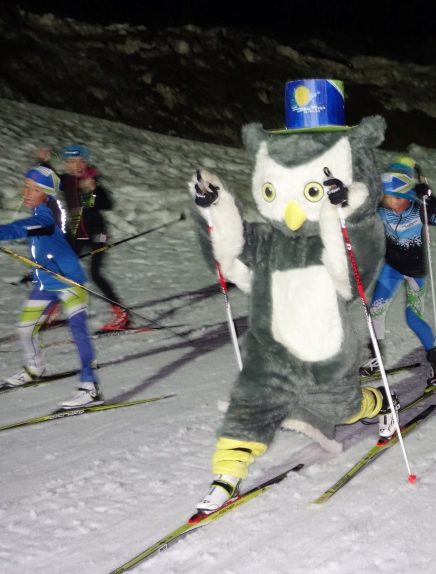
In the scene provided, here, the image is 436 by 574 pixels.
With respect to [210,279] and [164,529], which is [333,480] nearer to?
[164,529]

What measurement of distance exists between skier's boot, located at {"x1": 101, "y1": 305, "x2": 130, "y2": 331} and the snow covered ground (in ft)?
0.80

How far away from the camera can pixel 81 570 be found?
125 inches

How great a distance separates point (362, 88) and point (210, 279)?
519 inches

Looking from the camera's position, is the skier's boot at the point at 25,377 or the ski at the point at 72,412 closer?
the ski at the point at 72,412

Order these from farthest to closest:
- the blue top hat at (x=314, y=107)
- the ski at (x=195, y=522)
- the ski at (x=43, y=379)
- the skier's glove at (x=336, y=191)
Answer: the ski at (x=43, y=379) < the blue top hat at (x=314, y=107) < the skier's glove at (x=336, y=191) < the ski at (x=195, y=522)

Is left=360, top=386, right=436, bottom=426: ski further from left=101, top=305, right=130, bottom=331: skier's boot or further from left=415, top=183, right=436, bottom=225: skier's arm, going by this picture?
left=101, top=305, right=130, bottom=331: skier's boot

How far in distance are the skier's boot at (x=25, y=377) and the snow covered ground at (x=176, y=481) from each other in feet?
0.34

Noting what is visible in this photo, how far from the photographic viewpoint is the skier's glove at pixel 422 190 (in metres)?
5.21

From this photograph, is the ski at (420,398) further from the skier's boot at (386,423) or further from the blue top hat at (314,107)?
the blue top hat at (314,107)

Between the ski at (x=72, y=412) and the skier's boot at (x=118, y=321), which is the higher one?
the skier's boot at (x=118, y=321)

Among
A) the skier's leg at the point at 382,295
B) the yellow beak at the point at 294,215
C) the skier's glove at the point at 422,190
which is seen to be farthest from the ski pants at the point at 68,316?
the skier's glove at the point at 422,190

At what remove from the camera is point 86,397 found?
5.28 m

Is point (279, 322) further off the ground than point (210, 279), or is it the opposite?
point (279, 322)

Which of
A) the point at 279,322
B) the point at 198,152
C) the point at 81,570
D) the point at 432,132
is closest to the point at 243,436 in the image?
the point at 279,322
